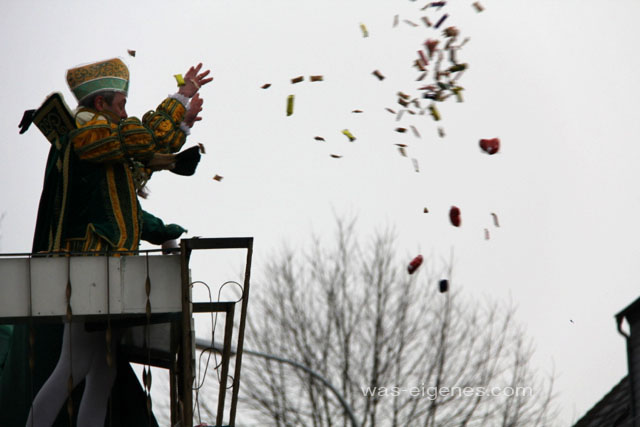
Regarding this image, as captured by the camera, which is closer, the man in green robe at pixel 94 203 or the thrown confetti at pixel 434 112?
the man in green robe at pixel 94 203

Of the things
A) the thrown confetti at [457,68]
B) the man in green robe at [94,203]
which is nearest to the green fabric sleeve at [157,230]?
the man in green robe at [94,203]

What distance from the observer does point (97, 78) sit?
677cm

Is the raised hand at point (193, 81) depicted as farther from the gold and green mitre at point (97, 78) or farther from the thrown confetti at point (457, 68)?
the thrown confetti at point (457, 68)

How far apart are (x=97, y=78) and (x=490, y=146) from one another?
2.98m

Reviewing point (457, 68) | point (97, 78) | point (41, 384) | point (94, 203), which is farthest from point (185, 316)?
point (457, 68)

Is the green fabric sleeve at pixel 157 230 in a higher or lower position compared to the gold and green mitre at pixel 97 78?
lower

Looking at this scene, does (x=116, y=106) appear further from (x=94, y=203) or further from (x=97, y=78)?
(x=94, y=203)

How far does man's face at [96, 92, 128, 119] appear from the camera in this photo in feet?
22.2

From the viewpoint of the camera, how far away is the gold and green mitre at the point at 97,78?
6.76 meters

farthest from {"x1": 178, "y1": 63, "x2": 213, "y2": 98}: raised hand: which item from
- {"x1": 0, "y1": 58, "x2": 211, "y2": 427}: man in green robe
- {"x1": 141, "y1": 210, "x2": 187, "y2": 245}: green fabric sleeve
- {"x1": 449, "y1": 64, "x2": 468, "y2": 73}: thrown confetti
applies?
{"x1": 449, "y1": 64, "x2": 468, "y2": 73}: thrown confetti

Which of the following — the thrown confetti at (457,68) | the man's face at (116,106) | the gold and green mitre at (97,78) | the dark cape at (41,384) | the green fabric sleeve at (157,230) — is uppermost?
the thrown confetti at (457,68)

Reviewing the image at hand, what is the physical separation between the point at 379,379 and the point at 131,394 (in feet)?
42.2

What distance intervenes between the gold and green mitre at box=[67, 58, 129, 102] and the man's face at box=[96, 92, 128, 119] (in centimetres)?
4

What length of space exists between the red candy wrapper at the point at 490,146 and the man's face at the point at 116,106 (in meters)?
2.81
